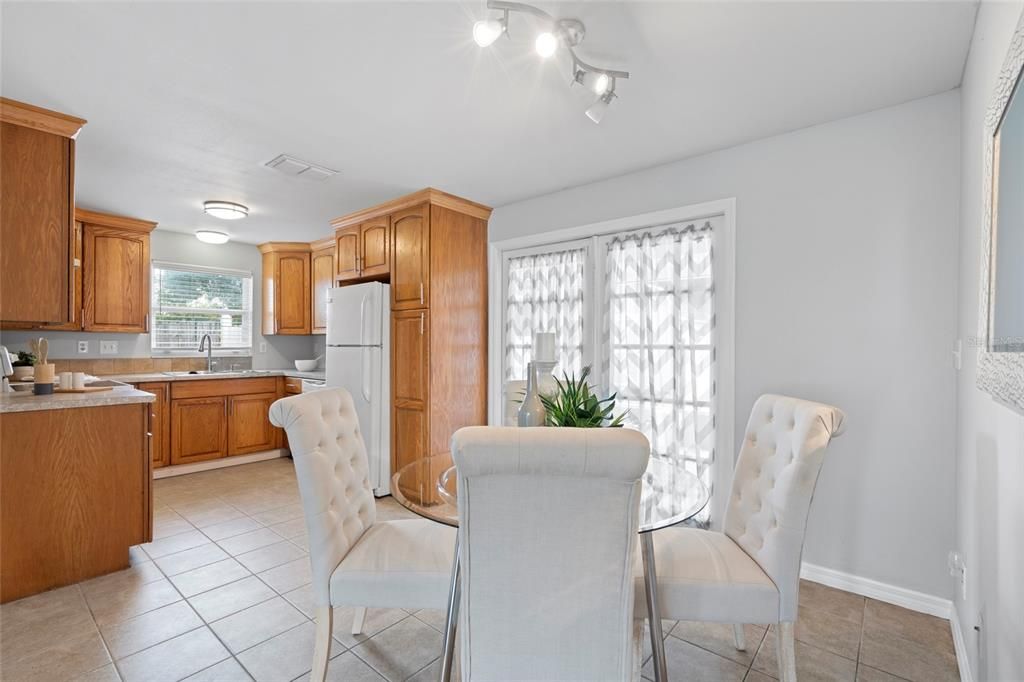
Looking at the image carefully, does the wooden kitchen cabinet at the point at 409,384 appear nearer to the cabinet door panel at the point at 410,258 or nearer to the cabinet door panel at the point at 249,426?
the cabinet door panel at the point at 410,258

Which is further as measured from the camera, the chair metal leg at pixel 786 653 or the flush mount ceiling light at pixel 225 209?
the flush mount ceiling light at pixel 225 209

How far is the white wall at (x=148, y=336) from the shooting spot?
Answer: 4477 mm

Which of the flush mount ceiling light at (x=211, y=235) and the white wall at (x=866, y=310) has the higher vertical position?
the flush mount ceiling light at (x=211, y=235)

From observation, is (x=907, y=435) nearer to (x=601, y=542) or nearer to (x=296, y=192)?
(x=601, y=542)

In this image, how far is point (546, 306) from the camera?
3.73 metres

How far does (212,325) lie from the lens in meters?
5.42

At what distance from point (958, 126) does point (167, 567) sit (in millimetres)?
4539

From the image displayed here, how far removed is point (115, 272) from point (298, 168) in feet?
9.07

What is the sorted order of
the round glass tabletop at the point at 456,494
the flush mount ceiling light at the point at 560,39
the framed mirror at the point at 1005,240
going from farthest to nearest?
1. the flush mount ceiling light at the point at 560,39
2. the round glass tabletop at the point at 456,494
3. the framed mirror at the point at 1005,240

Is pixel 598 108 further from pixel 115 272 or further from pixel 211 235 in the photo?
pixel 115 272

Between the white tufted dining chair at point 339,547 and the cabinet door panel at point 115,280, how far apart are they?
409cm

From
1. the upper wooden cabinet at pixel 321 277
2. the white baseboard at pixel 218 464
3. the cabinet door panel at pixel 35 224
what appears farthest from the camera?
the upper wooden cabinet at pixel 321 277

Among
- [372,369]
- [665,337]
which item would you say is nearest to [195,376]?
[372,369]

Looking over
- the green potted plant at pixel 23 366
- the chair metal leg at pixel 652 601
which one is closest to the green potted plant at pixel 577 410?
the chair metal leg at pixel 652 601
